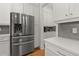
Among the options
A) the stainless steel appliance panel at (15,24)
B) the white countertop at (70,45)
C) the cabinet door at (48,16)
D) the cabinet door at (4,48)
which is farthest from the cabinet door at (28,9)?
the white countertop at (70,45)

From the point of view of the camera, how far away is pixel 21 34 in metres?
2.24

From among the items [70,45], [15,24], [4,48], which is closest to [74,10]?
[70,45]

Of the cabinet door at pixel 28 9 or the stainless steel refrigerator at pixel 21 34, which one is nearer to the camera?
the stainless steel refrigerator at pixel 21 34

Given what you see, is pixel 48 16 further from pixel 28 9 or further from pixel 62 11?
pixel 62 11

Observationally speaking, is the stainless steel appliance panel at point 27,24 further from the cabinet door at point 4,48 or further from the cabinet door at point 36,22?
the cabinet door at point 4,48

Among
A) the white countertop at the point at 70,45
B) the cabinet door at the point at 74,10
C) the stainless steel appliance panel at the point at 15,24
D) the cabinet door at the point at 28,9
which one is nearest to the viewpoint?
the white countertop at the point at 70,45

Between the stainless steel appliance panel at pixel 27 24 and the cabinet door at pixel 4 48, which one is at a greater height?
the stainless steel appliance panel at pixel 27 24

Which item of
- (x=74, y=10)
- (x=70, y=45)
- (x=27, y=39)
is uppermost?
(x=74, y=10)

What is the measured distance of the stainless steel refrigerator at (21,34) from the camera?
2100 mm

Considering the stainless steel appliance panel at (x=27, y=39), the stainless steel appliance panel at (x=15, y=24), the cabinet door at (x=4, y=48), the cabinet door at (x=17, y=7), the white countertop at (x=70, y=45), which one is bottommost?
the cabinet door at (x=4, y=48)

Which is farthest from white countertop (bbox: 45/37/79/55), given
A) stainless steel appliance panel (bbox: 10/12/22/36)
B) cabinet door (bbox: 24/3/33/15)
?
cabinet door (bbox: 24/3/33/15)

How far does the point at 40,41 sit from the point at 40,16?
70 cm

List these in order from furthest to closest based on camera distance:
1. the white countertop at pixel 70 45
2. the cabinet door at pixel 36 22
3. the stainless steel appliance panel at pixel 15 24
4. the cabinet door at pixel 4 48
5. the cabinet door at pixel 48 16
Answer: the cabinet door at pixel 36 22 < the cabinet door at pixel 48 16 < the stainless steel appliance panel at pixel 15 24 < the cabinet door at pixel 4 48 < the white countertop at pixel 70 45

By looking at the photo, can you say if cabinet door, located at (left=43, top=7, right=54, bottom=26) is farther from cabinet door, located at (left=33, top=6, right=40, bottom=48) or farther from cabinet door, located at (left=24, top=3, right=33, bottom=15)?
cabinet door, located at (left=24, top=3, right=33, bottom=15)
